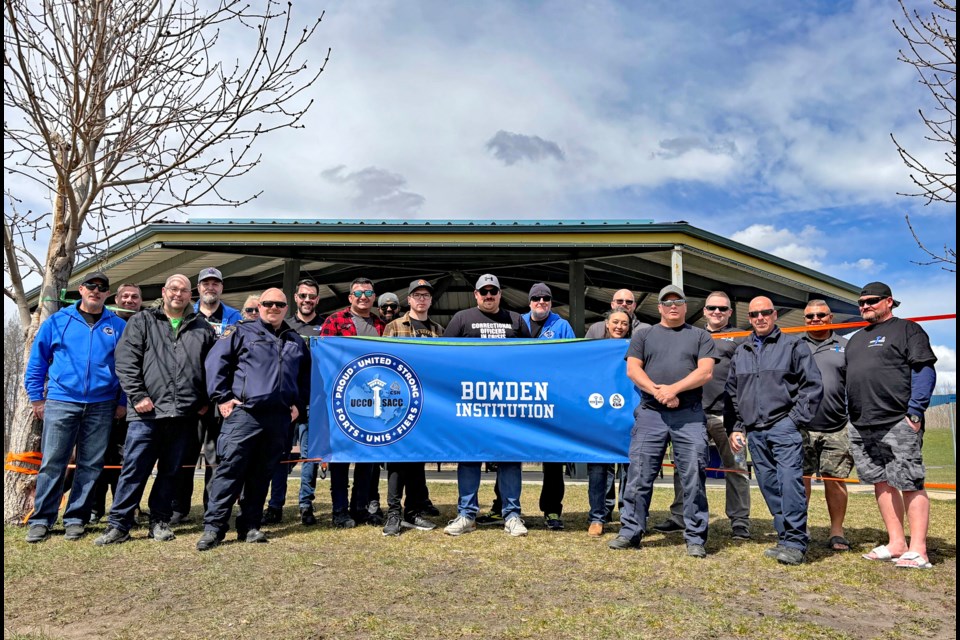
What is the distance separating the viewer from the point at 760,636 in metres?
3.19

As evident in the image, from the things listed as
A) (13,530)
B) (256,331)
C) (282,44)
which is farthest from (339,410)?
(282,44)

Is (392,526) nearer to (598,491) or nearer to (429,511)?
(429,511)

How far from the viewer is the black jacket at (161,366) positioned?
5.25 metres

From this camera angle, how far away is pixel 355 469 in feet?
20.0

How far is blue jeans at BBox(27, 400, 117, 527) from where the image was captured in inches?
211

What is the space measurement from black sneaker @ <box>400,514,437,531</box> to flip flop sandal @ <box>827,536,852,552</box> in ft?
10.7

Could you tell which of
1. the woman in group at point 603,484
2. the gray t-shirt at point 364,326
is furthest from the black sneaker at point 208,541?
the woman in group at point 603,484

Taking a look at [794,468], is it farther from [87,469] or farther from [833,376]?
[87,469]

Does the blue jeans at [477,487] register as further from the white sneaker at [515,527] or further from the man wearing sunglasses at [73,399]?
the man wearing sunglasses at [73,399]

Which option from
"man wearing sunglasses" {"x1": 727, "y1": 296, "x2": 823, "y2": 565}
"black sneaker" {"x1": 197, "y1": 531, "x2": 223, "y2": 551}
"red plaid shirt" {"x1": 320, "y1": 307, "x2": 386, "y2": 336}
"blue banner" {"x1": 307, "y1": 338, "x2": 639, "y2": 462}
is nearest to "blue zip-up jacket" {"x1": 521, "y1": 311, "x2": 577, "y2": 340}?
"blue banner" {"x1": 307, "y1": 338, "x2": 639, "y2": 462}

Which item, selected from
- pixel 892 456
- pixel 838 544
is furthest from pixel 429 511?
pixel 892 456

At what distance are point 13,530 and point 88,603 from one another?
261cm

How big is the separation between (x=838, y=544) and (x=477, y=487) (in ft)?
9.60

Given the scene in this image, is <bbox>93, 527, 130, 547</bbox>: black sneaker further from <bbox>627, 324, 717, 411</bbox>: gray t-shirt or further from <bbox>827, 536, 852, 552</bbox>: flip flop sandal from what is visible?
<bbox>827, 536, 852, 552</bbox>: flip flop sandal
